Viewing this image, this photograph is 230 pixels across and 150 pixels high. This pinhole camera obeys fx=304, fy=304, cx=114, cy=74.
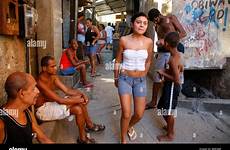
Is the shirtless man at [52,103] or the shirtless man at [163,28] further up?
the shirtless man at [163,28]

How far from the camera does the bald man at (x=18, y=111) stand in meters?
2.45

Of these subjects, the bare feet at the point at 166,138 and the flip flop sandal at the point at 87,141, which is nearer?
the flip flop sandal at the point at 87,141

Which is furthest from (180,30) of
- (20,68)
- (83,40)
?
(83,40)

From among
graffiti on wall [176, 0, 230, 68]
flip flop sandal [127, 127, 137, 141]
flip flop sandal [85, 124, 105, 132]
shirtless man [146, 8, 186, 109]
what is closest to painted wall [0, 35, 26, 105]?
flip flop sandal [85, 124, 105, 132]

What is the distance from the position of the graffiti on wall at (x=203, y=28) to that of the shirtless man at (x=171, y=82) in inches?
96.3

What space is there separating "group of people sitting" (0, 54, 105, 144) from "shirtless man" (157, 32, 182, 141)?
115 centimetres

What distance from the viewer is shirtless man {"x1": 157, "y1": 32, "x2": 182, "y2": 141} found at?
418 centimetres

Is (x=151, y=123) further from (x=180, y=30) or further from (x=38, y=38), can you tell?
(x=38, y=38)

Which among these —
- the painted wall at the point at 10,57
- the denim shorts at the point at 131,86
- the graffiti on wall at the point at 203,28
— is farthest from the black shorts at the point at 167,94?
the graffiti on wall at the point at 203,28

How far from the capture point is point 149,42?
4016mm

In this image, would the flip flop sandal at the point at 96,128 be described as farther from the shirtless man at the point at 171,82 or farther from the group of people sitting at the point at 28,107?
the shirtless man at the point at 171,82

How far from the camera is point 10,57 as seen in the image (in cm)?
397

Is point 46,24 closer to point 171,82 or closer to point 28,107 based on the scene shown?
point 171,82

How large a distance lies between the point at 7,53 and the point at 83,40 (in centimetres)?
599
